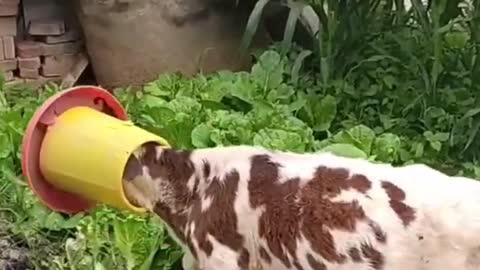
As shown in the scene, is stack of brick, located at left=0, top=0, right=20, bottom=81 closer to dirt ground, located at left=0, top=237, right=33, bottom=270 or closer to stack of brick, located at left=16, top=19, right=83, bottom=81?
stack of brick, located at left=16, top=19, right=83, bottom=81

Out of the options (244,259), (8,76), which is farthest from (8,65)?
(244,259)

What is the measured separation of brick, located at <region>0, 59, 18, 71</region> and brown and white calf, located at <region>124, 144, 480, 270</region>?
2352 millimetres

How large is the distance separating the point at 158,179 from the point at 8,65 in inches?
96.9

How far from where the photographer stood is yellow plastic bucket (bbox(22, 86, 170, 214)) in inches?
136

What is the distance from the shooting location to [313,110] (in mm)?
4656

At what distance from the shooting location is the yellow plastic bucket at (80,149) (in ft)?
11.4

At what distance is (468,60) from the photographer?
190 inches

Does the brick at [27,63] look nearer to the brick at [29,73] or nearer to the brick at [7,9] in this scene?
the brick at [29,73]

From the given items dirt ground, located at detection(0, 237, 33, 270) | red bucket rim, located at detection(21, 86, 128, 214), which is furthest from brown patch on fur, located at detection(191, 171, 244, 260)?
dirt ground, located at detection(0, 237, 33, 270)

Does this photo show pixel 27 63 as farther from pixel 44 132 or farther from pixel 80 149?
pixel 80 149

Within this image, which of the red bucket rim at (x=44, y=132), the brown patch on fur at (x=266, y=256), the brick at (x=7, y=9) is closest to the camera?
the brown patch on fur at (x=266, y=256)

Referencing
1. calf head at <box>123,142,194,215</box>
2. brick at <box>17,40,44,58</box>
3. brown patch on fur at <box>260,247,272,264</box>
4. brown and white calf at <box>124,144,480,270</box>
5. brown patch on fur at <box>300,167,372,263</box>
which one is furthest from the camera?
brick at <box>17,40,44,58</box>

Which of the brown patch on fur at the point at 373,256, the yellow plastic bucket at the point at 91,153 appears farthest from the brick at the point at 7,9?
the brown patch on fur at the point at 373,256

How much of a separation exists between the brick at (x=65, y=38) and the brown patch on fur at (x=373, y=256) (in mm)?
3139
